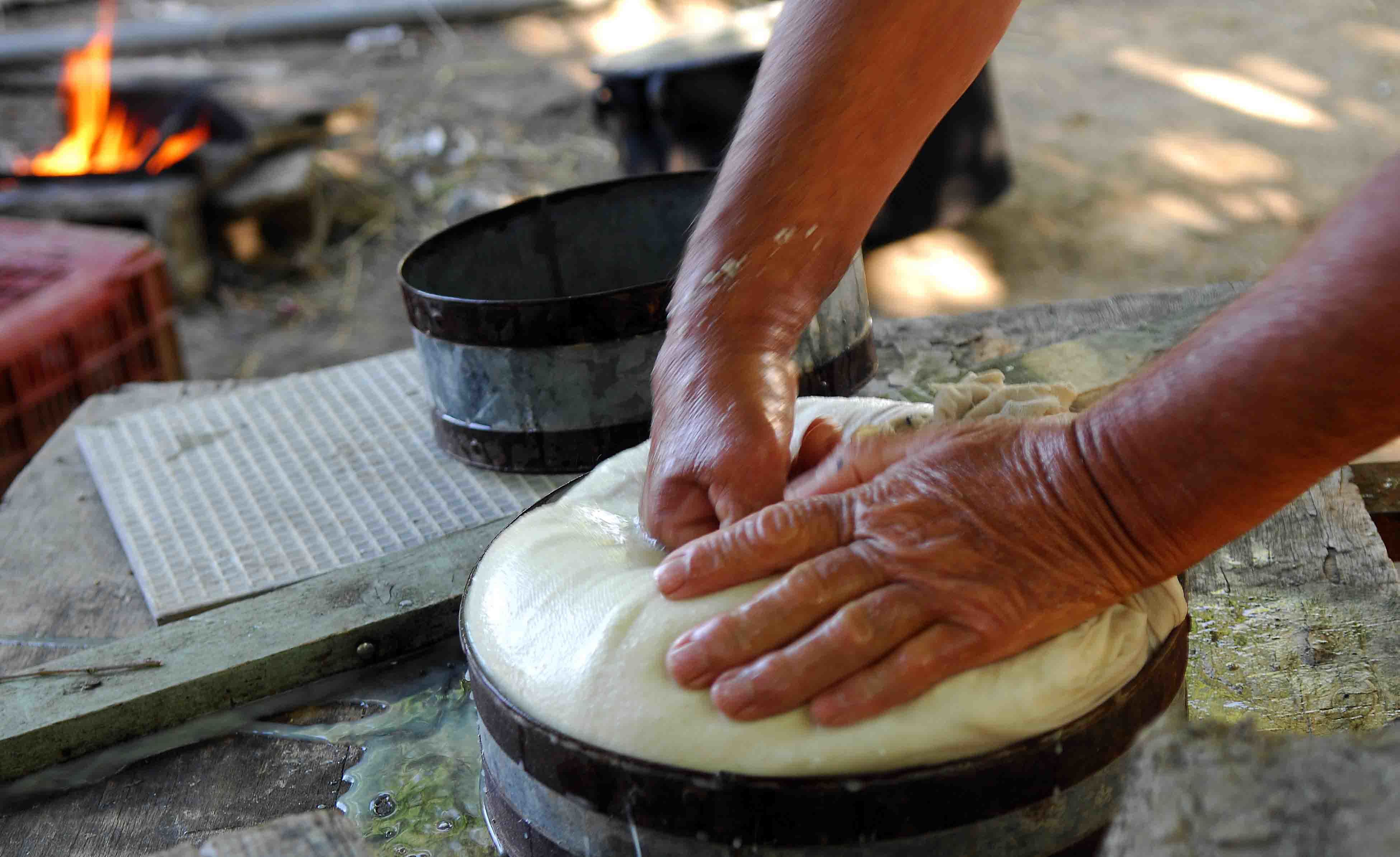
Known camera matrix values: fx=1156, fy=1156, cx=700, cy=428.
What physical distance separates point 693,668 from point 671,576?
10 centimetres

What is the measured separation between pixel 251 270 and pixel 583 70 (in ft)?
7.59

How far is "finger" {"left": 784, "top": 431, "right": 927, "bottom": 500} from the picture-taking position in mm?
1104

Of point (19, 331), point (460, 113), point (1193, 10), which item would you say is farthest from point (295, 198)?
point (1193, 10)

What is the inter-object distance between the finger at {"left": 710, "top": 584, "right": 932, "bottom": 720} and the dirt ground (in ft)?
9.99

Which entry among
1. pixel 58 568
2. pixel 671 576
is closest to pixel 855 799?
pixel 671 576

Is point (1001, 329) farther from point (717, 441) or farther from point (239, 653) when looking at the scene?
point (239, 653)

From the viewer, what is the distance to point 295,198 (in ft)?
15.1

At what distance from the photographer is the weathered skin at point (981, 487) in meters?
0.83

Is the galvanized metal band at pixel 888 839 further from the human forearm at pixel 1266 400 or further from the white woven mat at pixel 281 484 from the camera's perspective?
the white woven mat at pixel 281 484

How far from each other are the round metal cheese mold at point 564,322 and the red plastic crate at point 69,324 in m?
1.12

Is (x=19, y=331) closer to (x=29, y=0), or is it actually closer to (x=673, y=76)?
(x=673, y=76)

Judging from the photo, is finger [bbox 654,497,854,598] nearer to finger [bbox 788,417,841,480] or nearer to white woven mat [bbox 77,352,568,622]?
finger [bbox 788,417,841,480]

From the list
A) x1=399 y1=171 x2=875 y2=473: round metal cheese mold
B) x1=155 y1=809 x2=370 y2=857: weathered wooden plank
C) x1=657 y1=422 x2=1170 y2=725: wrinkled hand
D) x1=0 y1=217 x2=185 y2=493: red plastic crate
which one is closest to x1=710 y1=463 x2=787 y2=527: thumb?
x1=657 y1=422 x2=1170 y2=725: wrinkled hand

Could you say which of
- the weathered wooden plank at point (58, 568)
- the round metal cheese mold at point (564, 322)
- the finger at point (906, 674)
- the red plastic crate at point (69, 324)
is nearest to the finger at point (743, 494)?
the finger at point (906, 674)
